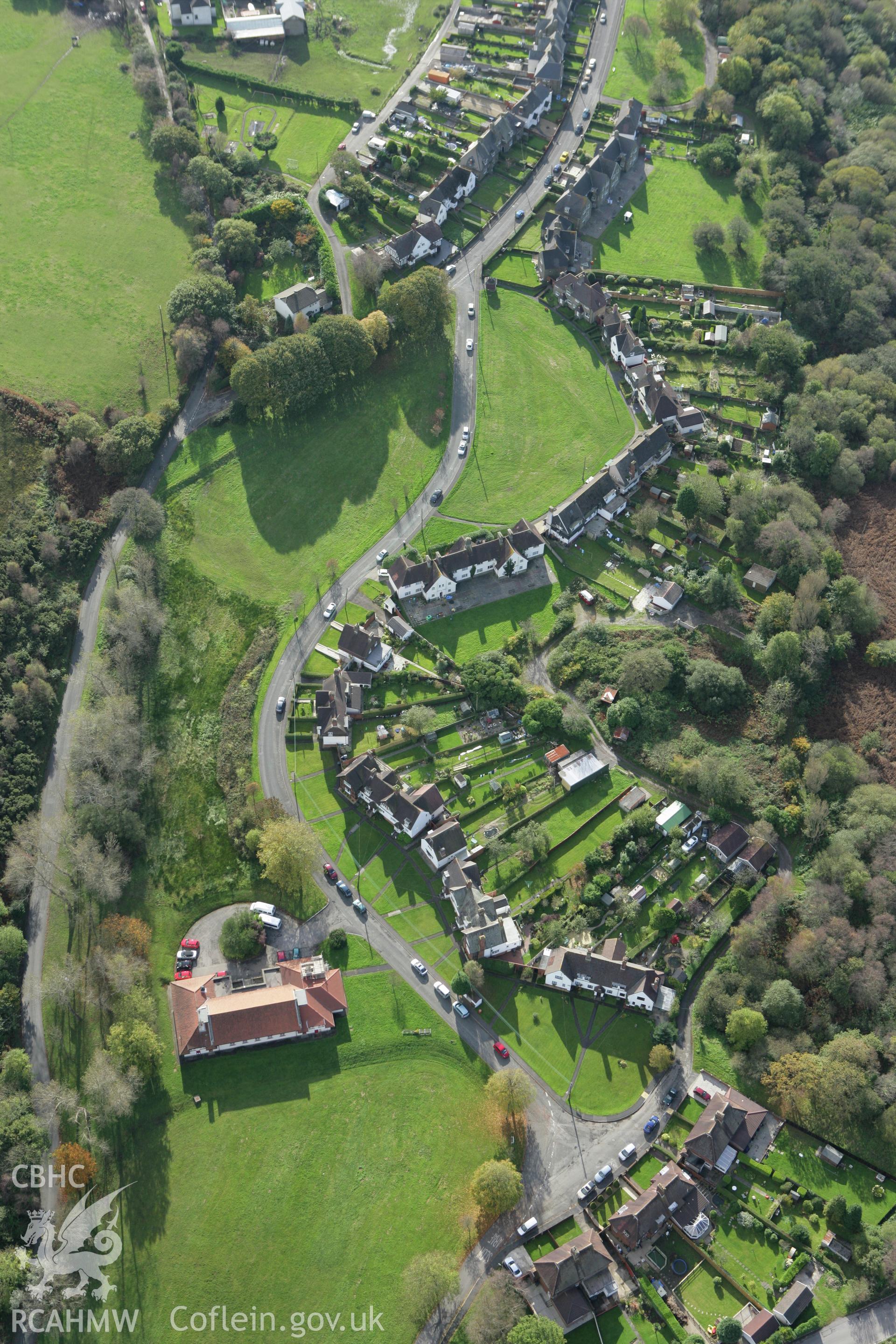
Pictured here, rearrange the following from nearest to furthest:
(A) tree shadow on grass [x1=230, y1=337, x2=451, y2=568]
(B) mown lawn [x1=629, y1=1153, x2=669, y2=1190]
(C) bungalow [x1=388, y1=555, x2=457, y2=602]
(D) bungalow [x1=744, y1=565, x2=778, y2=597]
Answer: (B) mown lawn [x1=629, y1=1153, x2=669, y2=1190] < (C) bungalow [x1=388, y1=555, x2=457, y2=602] < (D) bungalow [x1=744, y1=565, x2=778, y2=597] < (A) tree shadow on grass [x1=230, y1=337, x2=451, y2=568]

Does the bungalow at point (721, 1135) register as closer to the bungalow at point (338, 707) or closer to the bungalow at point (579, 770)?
the bungalow at point (579, 770)

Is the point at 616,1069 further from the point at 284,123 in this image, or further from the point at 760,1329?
the point at 284,123

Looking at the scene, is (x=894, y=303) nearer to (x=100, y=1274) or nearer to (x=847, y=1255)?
(x=847, y=1255)

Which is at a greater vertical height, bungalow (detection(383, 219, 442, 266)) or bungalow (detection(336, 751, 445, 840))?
bungalow (detection(383, 219, 442, 266))

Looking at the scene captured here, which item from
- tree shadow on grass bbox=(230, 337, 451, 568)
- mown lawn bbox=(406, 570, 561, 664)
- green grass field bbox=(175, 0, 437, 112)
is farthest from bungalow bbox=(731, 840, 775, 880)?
green grass field bbox=(175, 0, 437, 112)

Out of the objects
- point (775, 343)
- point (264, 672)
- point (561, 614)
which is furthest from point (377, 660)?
point (775, 343)

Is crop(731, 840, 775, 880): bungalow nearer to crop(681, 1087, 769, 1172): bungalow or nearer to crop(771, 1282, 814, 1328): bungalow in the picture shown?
crop(681, 1087, 769, 1172): bungalow

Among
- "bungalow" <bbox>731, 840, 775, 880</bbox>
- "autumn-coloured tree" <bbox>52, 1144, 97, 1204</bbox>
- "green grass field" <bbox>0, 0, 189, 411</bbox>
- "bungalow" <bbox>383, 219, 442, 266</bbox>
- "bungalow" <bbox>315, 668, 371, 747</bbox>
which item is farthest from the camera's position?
"bungalow" <bbox>383, 219, 442, 266</bbox>
